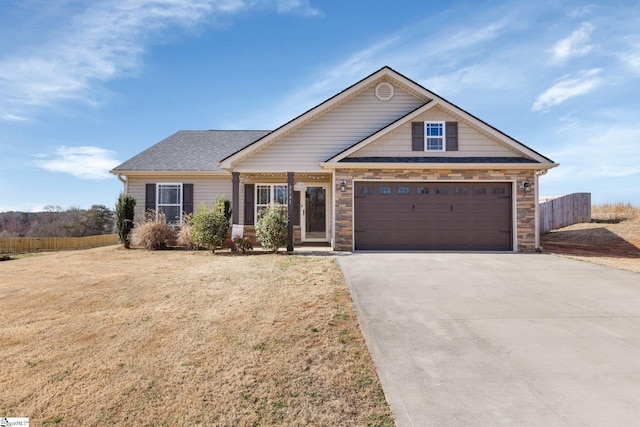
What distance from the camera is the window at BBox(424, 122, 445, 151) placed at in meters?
12.0

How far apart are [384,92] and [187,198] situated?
987cm

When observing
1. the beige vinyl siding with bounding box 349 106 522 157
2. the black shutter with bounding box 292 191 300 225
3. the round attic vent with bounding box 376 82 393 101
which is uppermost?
the round attic vent with bounding box 376 82 393 101

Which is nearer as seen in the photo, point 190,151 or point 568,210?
point 190,151

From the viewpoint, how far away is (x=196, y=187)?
14797mm

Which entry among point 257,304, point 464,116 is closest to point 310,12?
point 464,116

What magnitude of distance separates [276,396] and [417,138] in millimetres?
10917

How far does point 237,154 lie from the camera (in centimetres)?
1188

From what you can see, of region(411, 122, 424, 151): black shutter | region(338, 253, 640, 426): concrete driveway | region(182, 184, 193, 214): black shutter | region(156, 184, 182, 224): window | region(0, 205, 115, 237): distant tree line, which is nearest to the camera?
region(338, 253, 640, 426): concrete driveway

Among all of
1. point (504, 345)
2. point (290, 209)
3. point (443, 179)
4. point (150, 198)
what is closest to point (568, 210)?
point (443, 179)

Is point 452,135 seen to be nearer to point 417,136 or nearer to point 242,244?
point 417,136

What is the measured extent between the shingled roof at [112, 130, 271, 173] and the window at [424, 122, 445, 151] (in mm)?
8664

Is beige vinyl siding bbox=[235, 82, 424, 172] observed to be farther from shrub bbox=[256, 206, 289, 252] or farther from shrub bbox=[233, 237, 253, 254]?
shrub bbox=[233, 237, 253, 254]

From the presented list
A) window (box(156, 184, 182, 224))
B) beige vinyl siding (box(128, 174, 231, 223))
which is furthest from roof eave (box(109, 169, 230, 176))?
window (box(156, 184, 182, 224))

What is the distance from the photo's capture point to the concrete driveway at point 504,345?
8.89ft
